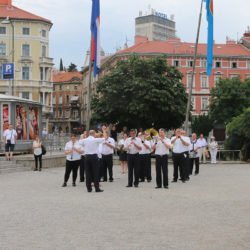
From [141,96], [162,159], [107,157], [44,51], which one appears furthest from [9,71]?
[44,51]

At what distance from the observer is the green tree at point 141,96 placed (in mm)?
35812

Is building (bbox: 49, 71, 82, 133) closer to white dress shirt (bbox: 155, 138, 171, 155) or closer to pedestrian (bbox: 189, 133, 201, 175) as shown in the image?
pedestrian (bbox: 189, 133, 201, 175)

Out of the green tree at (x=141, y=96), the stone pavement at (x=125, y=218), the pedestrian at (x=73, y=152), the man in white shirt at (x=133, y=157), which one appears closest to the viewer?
the stone pavement at (x=125, y=218)

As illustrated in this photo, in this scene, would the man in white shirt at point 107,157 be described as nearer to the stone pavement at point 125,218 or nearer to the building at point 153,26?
→ the stone pavement at point 125,218

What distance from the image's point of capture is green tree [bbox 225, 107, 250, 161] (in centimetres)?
3524

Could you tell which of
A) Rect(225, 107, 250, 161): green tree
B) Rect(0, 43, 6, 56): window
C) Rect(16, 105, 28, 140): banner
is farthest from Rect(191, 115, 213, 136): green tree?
Rect(16, 105, 28, 140): banner

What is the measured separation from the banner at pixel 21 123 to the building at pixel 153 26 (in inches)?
5397

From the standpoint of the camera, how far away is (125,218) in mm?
9516

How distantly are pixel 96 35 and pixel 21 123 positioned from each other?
6505 mm

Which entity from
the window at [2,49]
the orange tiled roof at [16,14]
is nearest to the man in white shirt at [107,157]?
the orange tiled roof at [16,14]

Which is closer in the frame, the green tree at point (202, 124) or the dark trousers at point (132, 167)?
the dark trousers at point (132, 167)

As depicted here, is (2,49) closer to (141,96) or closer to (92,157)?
(141,96)

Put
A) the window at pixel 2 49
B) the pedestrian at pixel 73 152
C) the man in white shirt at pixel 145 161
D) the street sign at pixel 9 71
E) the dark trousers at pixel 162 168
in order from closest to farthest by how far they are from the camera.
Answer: the dark trousers at pixel 162 168, the pedestrian at pixel 73 152, the man in white shirt at pixel 145 161, the street sign at pixel 9 71, the window at pixel 2 49

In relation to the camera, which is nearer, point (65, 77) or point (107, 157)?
point (107, 157)
